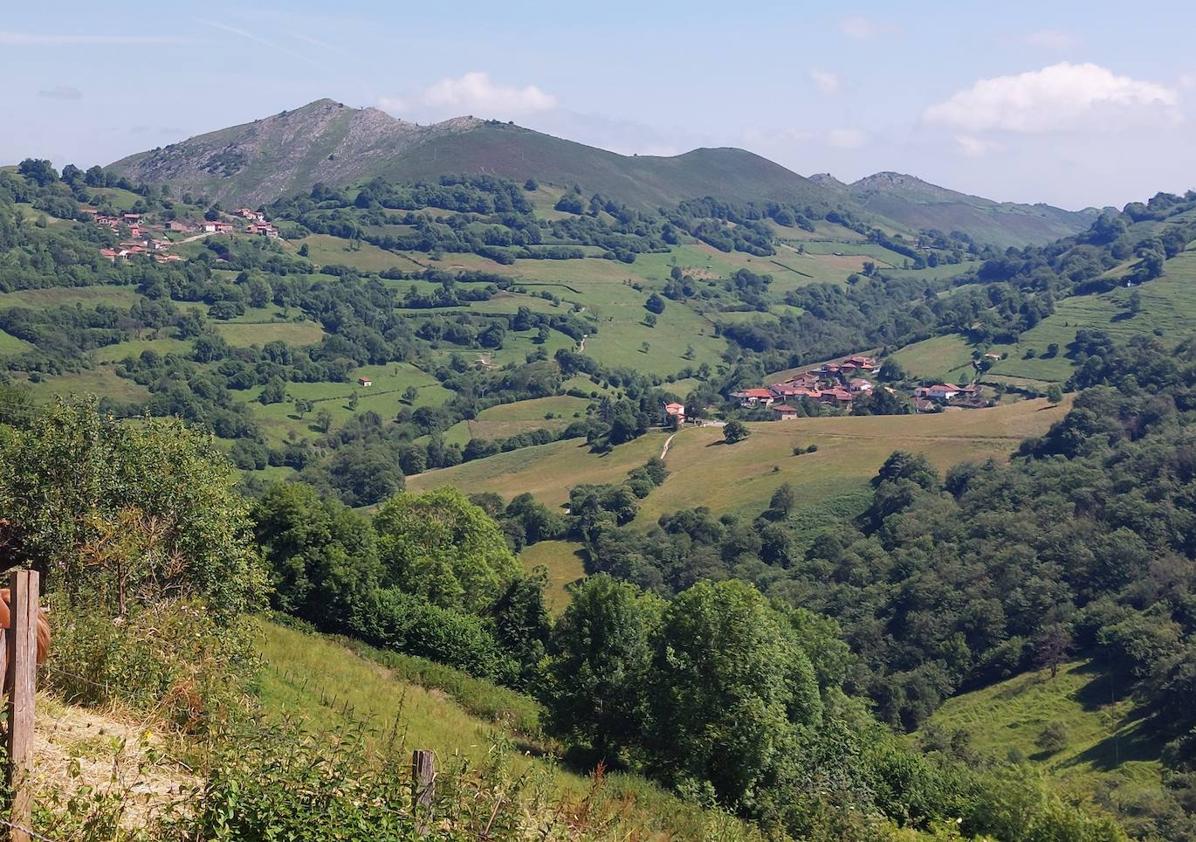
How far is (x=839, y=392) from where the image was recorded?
165 meters

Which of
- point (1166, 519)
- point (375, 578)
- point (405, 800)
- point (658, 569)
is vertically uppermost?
point (405, 800)

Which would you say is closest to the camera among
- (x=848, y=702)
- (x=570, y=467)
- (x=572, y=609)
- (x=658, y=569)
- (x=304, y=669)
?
(x=304, y=669)

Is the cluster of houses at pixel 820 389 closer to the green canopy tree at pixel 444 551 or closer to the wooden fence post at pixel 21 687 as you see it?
the green canopy tree at pixel 444 551

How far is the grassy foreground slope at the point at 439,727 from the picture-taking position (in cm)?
1286

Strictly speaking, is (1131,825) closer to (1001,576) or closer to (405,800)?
(1001,576)

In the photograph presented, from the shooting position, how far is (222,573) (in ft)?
78.1

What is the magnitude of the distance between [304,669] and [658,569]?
66.7 m

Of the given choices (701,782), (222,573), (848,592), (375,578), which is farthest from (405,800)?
(848,592)

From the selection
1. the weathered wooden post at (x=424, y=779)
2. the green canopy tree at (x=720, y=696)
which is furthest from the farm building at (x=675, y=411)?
the weathered wooden post at (x=424, y=779)

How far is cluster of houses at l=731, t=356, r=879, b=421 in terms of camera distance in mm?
157325

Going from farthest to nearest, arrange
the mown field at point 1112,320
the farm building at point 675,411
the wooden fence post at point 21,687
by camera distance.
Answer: the mown field at point 1112,320 → the farm building at point 675,411 → the wooden fence post at point 21,687

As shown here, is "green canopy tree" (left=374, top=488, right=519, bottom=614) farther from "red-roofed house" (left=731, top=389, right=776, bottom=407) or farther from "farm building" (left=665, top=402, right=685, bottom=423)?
"red-roofed house" (left=731, top=389, right=776, bottom=407)

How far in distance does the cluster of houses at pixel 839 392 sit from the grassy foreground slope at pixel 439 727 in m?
116

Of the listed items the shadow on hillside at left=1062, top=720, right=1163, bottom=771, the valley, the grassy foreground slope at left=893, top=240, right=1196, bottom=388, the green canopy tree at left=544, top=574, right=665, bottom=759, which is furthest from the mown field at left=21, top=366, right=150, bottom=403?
the green canopy tree at left=544, top=574, right=665, bottom=759
